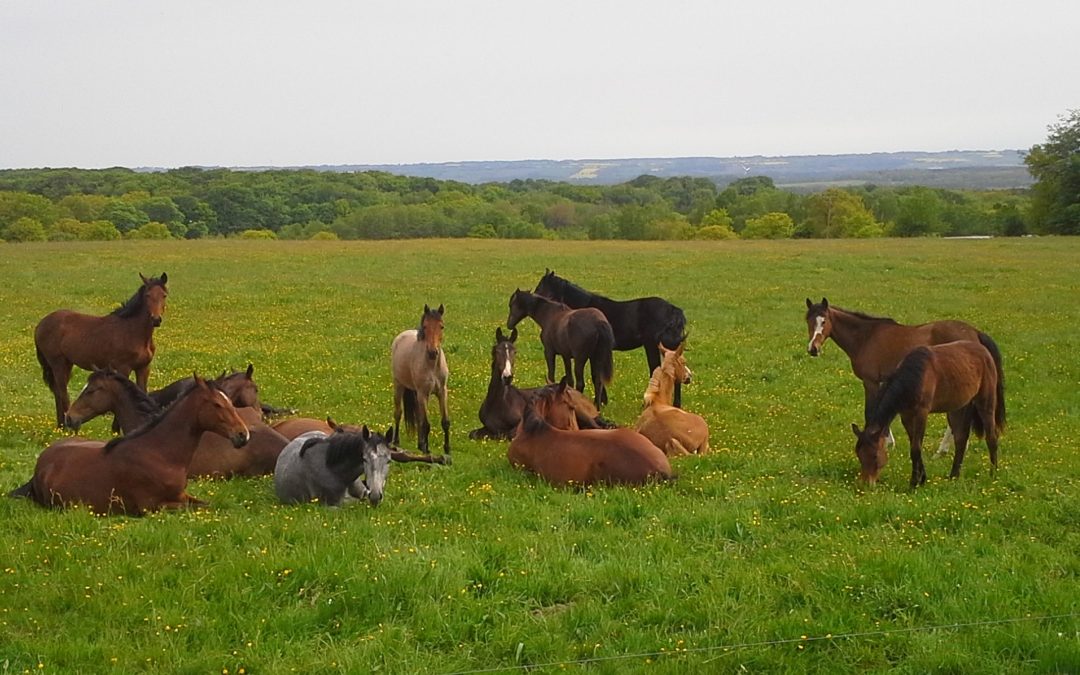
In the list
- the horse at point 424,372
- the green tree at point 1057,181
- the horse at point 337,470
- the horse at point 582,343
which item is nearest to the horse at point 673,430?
the horse at point 424,372

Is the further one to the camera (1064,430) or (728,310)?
(728,310)

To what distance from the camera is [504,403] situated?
12648 millimetres

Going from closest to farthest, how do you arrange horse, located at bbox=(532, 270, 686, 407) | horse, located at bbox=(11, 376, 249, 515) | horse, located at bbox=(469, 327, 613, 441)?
horse, located at bbox=(11, 376, 249, 515) → horse, located at bbox=(469, 327, 613, 441) → horse, located at bbox=(532, 270, 686, 407)

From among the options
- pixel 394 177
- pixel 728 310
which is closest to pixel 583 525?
pixel 728 310

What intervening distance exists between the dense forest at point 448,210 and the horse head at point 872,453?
239 feet

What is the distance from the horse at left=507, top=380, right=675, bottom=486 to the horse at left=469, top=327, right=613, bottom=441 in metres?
2.08

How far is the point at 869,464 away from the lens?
9.88 metres

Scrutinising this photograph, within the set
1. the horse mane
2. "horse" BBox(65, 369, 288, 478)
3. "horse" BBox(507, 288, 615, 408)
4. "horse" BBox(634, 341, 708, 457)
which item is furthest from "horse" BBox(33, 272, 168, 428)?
the horse mane

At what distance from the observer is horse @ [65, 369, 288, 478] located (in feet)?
33.3

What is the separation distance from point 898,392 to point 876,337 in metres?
2.88

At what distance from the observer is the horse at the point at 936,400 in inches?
388

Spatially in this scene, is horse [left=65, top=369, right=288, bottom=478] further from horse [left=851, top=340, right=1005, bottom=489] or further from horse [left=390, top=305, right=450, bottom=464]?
horse [left=851, top=340, right=1005, bottom=489]

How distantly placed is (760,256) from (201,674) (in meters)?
43.8

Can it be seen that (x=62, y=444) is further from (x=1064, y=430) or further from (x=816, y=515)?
(x=1064, y=430)
